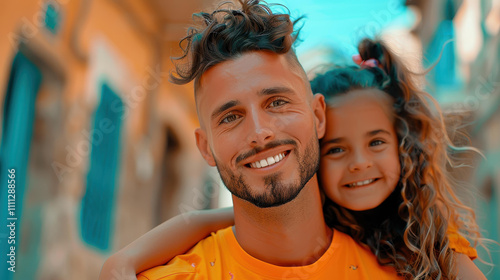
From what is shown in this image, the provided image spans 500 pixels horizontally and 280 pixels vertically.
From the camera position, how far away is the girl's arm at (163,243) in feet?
5.98

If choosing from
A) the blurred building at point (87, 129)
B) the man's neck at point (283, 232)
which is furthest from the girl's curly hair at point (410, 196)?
the blurred building at point (87, 129)

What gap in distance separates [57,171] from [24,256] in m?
0.76

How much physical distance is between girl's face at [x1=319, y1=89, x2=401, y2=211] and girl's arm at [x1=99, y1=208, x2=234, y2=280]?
1.62ft

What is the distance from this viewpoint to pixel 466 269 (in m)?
1.88

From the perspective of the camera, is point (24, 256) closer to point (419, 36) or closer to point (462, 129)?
point (462, 129)

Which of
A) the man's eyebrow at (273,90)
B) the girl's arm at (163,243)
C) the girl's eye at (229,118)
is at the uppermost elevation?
the man's eyebrow at (273,90)

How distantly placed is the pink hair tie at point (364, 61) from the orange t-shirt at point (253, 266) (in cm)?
79

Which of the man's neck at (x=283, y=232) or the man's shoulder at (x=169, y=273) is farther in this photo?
the man's neck at (x=283, y=232)

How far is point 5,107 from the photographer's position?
13.1 ft

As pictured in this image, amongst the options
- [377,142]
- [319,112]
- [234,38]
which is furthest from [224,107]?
[377,142]

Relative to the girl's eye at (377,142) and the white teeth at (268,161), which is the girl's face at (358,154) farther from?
the white teeth at (268,161)

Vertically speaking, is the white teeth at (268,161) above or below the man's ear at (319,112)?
below

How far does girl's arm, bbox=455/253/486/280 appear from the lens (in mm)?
1854

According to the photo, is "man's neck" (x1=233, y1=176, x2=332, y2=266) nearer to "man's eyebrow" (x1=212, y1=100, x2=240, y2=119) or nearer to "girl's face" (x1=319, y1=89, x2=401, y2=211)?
"girl's face" (x1=319, y1=89, x2=401, y2=211)
